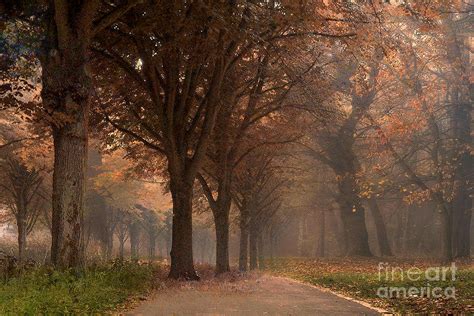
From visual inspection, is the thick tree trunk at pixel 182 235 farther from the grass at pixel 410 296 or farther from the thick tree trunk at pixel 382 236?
the thick tree trunk at pixel 382 236

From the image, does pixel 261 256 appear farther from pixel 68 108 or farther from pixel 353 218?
pixel 68 108

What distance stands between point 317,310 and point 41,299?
4171 millimetres

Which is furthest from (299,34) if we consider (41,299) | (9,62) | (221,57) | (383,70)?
(383,70)

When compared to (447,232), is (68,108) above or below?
above

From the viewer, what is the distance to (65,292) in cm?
734

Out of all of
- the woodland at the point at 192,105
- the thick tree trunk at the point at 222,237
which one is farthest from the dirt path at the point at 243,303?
the thick tree trunk at the point at 222,237

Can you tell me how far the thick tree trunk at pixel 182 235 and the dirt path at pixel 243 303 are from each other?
2256mm

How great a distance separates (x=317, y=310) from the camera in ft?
27.5

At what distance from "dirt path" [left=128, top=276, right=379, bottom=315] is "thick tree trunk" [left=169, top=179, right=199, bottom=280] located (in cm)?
226

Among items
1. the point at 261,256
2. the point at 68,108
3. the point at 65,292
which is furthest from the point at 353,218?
the point at 65,292

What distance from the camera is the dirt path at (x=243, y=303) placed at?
317 inches

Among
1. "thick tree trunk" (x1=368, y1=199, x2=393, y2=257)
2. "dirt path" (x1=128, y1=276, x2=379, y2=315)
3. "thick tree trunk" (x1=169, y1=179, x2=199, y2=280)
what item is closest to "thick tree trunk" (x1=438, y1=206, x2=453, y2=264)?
"thick tree trunk" (x1=368, y1=199, x2=393, y2=257)

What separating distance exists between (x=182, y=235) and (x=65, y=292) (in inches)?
262

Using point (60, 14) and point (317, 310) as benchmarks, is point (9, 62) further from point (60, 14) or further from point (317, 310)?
point (317, 310)
